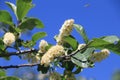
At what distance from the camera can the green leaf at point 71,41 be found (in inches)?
71.2

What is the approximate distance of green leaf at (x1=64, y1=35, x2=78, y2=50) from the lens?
71.2 inches

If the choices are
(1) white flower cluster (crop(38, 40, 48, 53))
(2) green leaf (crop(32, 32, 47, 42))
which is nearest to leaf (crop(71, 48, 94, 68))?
(1) white flower cluster (crop(38, 40, 48, 53))

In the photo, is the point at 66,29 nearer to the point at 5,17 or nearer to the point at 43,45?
the point at 43,45

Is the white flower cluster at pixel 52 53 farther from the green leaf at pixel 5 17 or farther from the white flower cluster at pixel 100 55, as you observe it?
the green leaf at pixel 5 17

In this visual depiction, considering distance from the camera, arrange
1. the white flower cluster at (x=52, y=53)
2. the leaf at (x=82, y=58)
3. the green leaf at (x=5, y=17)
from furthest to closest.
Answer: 1. the green leaf at (x=5, y=17)
2. the leaf at (x=82, y=58)
3. the white flower cluster at (x=52, y=53)

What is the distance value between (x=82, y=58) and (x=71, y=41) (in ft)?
0.28

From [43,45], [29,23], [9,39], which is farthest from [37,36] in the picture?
[9,39]

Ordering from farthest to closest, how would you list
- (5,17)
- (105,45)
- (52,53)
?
1. (5,17)
2. (105,45)
3. (52,53)

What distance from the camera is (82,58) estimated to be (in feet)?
5.92

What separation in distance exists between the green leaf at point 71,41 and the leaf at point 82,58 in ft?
0.18

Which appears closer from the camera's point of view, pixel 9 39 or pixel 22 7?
pixel 9 39

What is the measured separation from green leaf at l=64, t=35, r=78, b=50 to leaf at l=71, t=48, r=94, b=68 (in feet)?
0.18

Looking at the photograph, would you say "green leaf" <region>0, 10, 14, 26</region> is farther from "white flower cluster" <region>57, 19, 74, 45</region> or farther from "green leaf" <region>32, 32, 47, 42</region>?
"white flower cluster" <region>57, 19, 74, 45</region>

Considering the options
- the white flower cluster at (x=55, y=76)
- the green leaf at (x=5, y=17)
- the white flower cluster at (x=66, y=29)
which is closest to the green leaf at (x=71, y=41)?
the white flower cluster at (x=66, y=29)
